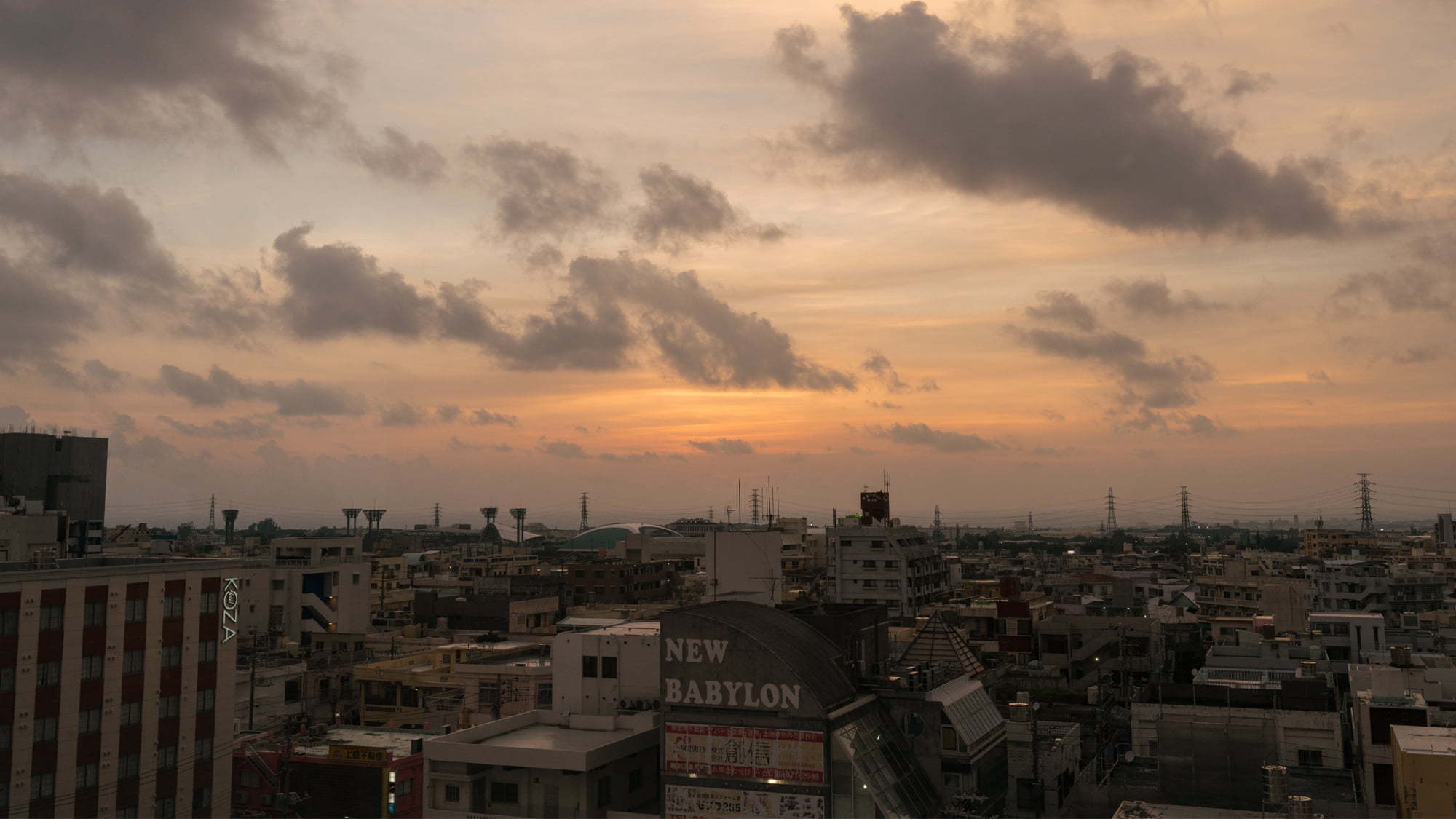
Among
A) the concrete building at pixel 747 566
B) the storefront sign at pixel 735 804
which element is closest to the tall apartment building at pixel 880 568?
the concrete building at pixel 747 566

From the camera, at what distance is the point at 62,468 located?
188m

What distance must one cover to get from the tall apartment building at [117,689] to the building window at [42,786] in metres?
0.05

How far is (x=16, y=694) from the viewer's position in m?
47.7

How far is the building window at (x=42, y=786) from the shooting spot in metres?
48.0

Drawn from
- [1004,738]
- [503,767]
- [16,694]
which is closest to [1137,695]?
[1004,738]

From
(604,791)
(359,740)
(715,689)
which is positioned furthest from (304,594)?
(715,689)

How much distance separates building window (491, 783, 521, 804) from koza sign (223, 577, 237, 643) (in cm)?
1933

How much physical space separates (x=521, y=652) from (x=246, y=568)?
141ft

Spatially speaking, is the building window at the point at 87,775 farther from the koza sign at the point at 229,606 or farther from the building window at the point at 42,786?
the koza sign at the point at 229,606

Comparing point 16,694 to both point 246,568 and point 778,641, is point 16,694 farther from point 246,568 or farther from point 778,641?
point 246,568

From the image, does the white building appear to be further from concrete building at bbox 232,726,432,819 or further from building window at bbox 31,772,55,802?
building window at bbox 31,772,55,802

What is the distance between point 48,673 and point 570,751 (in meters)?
23.6

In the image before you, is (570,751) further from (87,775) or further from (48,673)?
(48,673)

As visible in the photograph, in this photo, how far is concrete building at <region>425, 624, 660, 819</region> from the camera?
4844 cm
